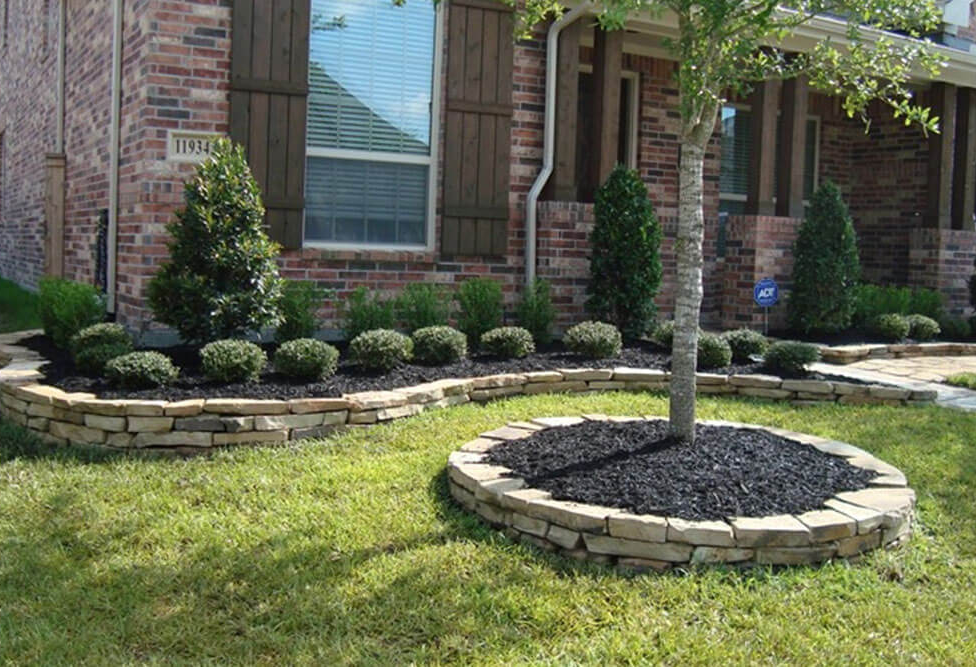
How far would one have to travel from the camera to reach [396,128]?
7.29 m

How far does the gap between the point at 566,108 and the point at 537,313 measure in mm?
1862

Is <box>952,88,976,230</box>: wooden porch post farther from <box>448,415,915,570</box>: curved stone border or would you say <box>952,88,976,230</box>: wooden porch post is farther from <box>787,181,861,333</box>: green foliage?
<box>448,415,915,570</box>: curved stone border

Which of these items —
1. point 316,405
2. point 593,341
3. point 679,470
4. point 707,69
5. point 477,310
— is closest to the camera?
point 679,470

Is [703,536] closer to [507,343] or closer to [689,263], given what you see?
[689,263]

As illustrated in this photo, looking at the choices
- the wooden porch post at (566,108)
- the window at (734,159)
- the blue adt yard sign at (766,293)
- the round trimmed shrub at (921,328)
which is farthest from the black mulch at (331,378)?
the window at (734,159)

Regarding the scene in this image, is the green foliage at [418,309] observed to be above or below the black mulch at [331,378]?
above

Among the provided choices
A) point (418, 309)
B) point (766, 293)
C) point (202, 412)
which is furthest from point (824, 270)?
point (202, 412)

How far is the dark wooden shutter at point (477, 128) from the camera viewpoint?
739cm

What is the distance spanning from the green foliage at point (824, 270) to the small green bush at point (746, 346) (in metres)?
1.79

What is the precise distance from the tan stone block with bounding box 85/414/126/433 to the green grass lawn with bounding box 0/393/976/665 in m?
0.32

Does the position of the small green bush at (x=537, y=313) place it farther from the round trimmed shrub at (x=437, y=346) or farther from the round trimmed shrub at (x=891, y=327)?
the round trimmed shrub at (x=891, y=327)

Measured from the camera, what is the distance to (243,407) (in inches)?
190

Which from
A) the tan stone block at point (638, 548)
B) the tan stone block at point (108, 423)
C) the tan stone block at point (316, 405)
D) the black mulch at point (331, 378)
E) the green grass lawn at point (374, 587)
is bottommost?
the green grass lawn at point (374, 587)

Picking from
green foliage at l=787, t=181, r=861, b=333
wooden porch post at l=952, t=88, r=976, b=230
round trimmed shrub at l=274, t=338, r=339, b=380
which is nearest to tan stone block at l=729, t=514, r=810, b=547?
round trimmed shrub at l=274, t=338, r=339, b=380
